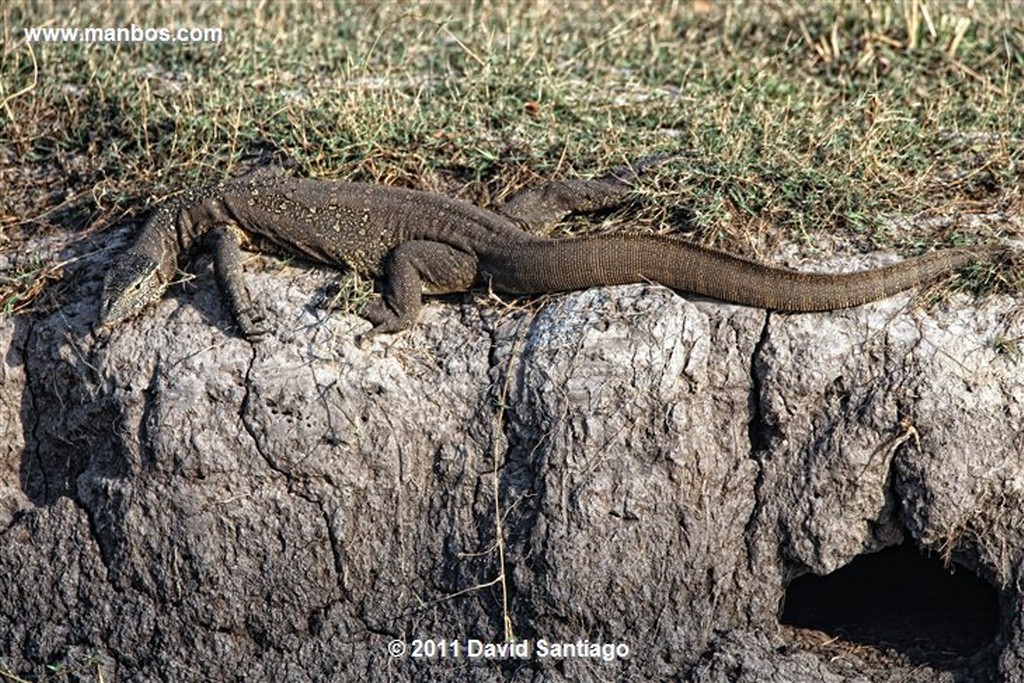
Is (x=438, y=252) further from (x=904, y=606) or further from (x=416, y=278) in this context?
(x=904, y=606)

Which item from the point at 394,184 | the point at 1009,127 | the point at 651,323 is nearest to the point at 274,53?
the point at 394,184

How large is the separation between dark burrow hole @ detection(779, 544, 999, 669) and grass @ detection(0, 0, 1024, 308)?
153 centimetres

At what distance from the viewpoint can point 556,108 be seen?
7.38 meters

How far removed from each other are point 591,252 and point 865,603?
2.01m

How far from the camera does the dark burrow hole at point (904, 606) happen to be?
597 centimetres

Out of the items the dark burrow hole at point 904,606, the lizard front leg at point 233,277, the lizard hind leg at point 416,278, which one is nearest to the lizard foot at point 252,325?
the lizard front leg at point 233,277

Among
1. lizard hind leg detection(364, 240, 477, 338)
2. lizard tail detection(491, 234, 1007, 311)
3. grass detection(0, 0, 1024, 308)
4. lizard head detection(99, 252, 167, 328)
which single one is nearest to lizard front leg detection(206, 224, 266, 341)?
lizard head detection(99, 252, 167, 328)

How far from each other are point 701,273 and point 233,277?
6.57 feet

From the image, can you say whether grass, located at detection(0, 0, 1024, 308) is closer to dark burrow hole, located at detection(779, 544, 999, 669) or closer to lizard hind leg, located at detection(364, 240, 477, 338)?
lizard hind leg, located at detection(364, 240, 477, 338)

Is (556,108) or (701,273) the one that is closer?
(701,273)

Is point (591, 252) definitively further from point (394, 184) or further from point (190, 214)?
point (190, 214)

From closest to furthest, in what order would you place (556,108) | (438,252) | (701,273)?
(701,273)
(438,252)
(556,108)

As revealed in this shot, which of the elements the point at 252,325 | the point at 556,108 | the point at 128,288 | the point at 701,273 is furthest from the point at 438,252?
the point at 556,108

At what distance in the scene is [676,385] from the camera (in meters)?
5.71
